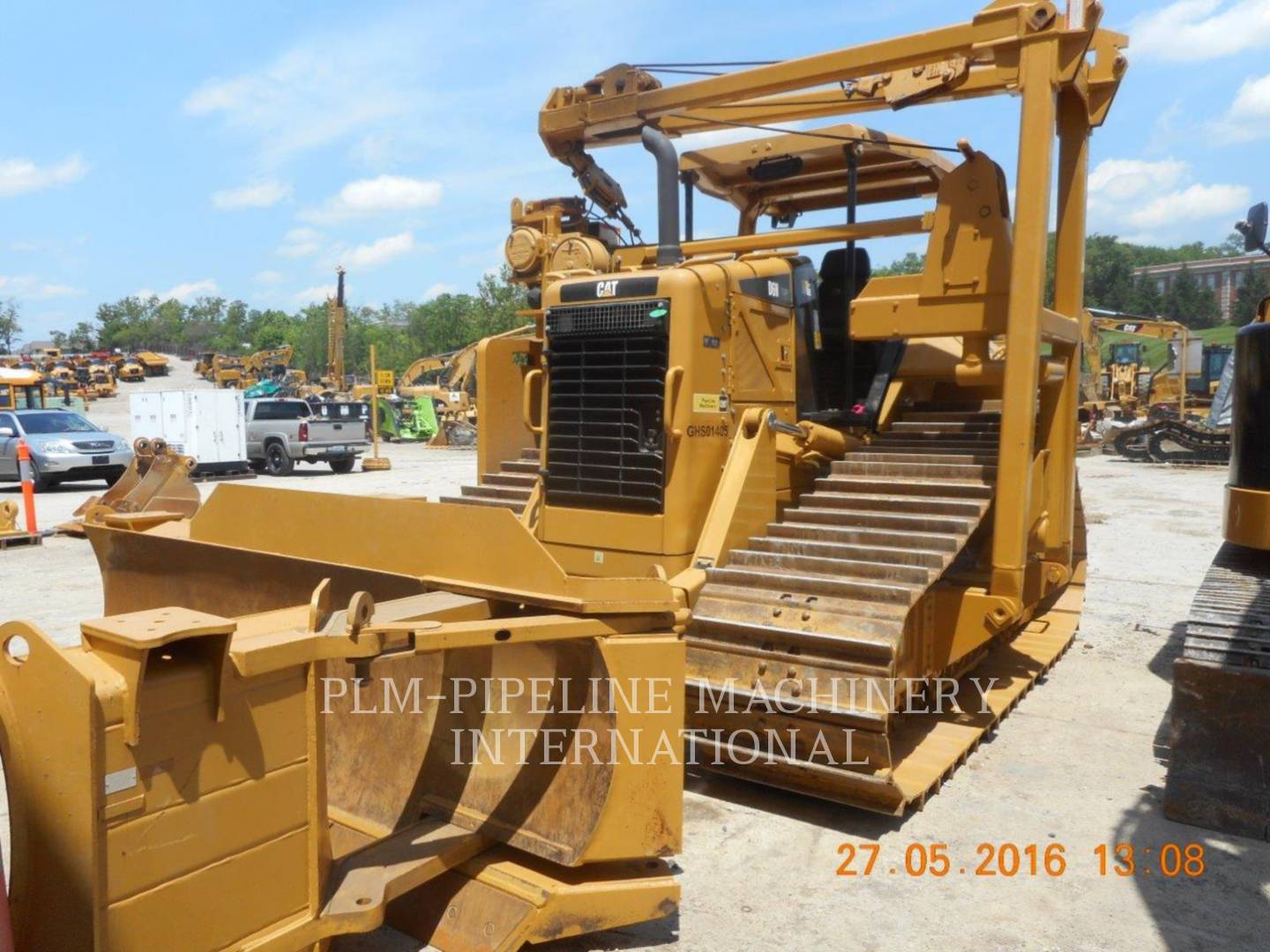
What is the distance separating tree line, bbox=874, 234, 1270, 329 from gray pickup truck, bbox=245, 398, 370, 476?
49132 mm

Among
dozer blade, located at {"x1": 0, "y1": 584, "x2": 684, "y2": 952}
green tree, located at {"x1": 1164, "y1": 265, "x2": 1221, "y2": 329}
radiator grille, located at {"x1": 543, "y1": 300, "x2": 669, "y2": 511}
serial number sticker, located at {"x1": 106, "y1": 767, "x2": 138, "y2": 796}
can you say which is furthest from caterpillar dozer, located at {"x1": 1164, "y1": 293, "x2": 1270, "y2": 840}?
green tree, located at {"x1": 1164, "y1": 265, "x2": 1221, "y2": 329}

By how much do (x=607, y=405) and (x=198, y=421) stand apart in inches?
670

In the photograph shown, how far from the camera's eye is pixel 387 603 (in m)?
2.94

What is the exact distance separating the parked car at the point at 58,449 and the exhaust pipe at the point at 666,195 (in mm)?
14377

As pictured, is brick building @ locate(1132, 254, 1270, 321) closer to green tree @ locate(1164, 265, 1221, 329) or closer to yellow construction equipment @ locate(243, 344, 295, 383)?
green tree @ locate(1164, 265, 1221, 329)

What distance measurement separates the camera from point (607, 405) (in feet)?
16.2

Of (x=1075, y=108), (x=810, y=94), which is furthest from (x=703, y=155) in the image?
(x=1075, y=108)

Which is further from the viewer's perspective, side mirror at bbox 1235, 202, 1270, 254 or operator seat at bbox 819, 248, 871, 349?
operator seat at bbox 819, 248, 871, 349

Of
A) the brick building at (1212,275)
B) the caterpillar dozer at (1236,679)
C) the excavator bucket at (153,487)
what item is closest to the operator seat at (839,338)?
the caterpillar dozer at (1236,679)

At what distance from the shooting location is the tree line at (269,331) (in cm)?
7394

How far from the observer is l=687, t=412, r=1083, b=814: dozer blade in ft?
12.4

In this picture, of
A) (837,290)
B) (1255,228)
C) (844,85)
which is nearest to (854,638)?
(1255,228)
